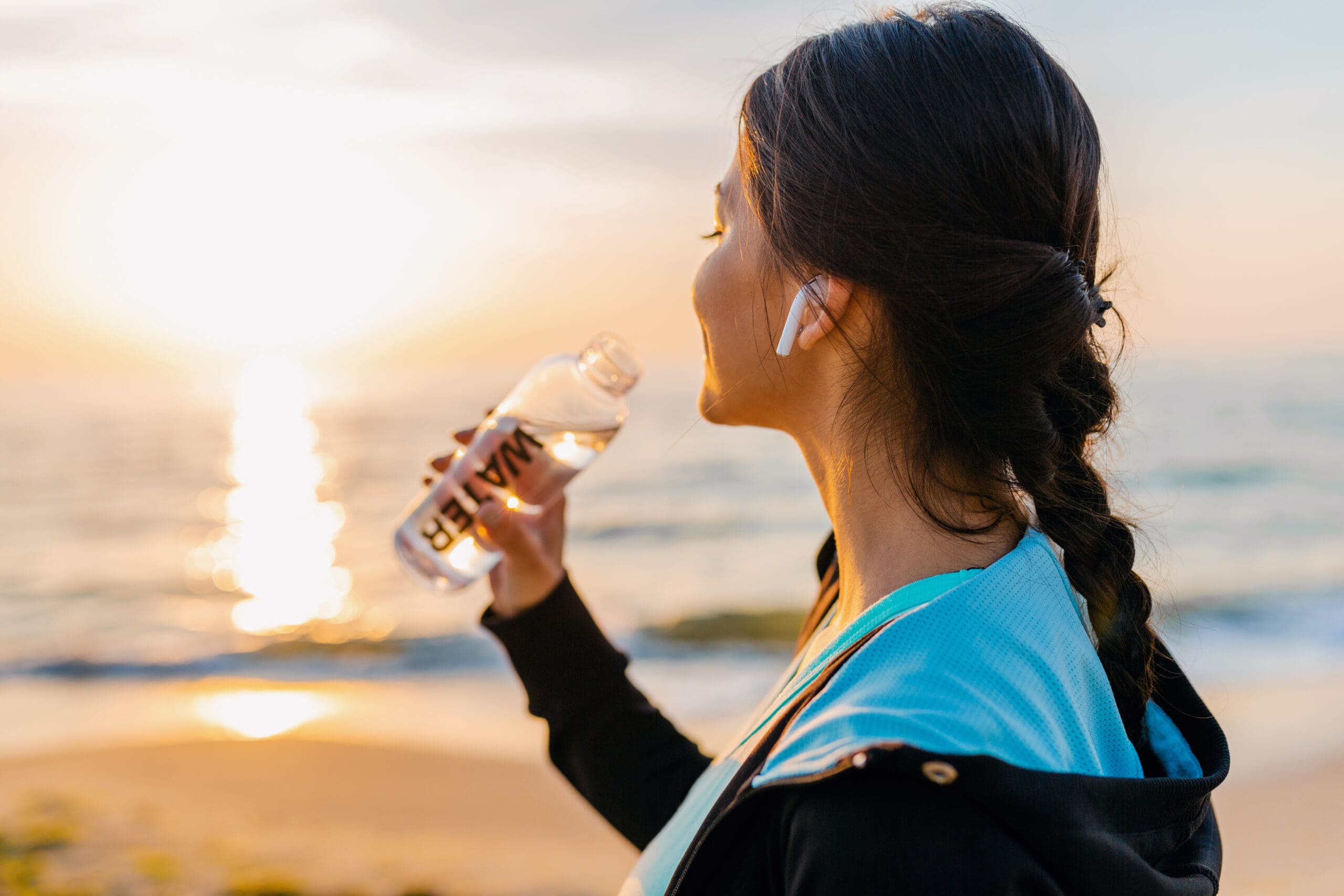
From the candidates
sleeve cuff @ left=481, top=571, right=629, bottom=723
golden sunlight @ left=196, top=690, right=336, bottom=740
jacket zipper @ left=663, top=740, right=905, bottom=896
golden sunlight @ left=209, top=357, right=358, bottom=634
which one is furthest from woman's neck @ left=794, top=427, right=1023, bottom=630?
golden sunlight @ left=209, top=357, right=358, bottom=634

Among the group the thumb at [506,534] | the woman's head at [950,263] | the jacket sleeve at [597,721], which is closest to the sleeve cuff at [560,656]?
the jacket sleeve at [597,721]

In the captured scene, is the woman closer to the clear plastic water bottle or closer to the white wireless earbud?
the white wireless earbud

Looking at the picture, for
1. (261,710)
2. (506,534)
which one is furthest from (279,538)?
(506,534)

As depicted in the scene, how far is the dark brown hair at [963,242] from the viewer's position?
1303 mm

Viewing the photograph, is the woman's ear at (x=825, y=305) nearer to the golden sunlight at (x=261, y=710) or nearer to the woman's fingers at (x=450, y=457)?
the woman's fingers at (x=450, y=457)

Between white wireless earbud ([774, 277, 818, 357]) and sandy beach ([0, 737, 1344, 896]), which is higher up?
white wireless earbud ([774, 277, 818, 357])

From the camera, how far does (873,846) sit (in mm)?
952

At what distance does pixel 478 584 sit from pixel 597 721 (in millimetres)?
6513

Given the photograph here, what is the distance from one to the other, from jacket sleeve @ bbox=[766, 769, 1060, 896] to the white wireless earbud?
26.4 inches

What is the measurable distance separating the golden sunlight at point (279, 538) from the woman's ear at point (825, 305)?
9126 mm

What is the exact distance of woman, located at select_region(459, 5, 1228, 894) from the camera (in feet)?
3.25

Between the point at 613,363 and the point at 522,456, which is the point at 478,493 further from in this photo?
the point at 613,363

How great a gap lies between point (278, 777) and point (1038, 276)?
556 cm

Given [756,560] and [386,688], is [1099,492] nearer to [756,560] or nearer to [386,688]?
[386,688]
